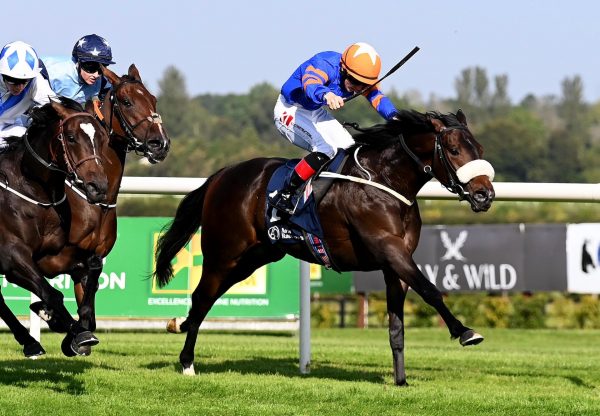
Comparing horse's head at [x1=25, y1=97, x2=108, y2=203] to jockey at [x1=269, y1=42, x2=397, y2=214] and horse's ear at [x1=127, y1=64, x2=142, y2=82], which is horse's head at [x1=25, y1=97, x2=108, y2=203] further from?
jockey at [x1=269, y1=42, x2=397, y2=214]

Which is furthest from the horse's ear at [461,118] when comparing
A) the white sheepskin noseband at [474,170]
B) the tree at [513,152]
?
the tree at [513,152]

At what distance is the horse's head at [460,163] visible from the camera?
696cm

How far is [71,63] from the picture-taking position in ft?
25.8

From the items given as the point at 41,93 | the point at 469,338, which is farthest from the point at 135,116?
the point at 469,338

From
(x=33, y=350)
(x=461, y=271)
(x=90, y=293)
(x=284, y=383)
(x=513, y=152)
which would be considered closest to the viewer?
(x=33, y=350)

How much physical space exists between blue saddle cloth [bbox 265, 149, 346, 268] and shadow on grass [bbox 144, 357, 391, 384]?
0.83 m

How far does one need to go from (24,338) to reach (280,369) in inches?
80.6

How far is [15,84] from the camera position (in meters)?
7.07

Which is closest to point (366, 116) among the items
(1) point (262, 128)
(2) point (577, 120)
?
(1) point (262, 128)

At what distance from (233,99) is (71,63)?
132661 millimetres

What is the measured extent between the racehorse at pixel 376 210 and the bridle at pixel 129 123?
1.01 m

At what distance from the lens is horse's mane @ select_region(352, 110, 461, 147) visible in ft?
23.9

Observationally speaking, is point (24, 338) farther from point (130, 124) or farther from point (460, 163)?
point (460, 163)

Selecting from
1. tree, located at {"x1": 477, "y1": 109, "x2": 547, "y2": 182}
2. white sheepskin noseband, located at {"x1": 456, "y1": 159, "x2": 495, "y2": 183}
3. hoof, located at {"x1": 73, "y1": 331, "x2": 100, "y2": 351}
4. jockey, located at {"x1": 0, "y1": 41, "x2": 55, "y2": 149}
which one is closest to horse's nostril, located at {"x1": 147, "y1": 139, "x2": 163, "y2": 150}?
jockey, located at {"x1": 0, "y1": 41, "x2": 55, "y2": 149}
